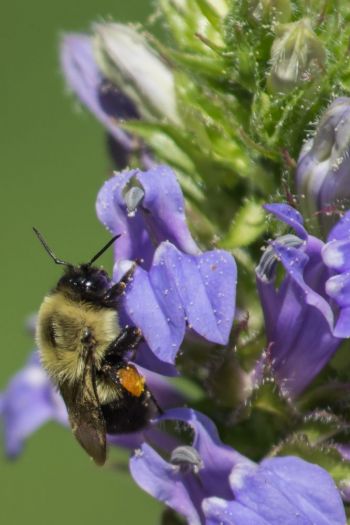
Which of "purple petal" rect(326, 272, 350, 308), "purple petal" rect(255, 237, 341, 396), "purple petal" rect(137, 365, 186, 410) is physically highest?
"purple petal" rect(326, 272, 350, 308)

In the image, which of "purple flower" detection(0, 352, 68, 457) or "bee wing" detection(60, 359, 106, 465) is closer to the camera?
"bee wing" detection(60, 359, 106, 465)

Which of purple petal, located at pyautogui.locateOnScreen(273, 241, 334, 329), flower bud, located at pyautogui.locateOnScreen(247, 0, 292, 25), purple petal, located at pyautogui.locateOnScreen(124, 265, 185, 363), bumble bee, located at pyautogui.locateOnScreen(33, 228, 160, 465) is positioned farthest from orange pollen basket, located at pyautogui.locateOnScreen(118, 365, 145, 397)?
flower bud, located at pyautogui.locateOnScreen(247, 0, 292, 25)

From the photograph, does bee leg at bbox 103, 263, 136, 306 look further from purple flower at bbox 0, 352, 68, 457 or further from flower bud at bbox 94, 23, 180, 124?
purple flower at bbox 0, 352, 68, 457

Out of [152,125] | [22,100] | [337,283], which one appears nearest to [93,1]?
[22,100]

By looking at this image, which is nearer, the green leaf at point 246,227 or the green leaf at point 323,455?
the green leaf at point 323,455

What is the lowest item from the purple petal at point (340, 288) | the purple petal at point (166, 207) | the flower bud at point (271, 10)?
the purple petal at point (340, 288)

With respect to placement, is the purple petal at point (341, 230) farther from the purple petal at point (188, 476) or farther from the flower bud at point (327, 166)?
the purple petal at point (188, 476)

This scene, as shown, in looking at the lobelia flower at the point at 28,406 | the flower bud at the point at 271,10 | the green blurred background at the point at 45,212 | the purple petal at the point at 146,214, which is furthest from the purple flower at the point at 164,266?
the green blurred background at the point at 45,212

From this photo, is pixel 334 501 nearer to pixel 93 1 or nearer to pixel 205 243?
pixel 205 243
